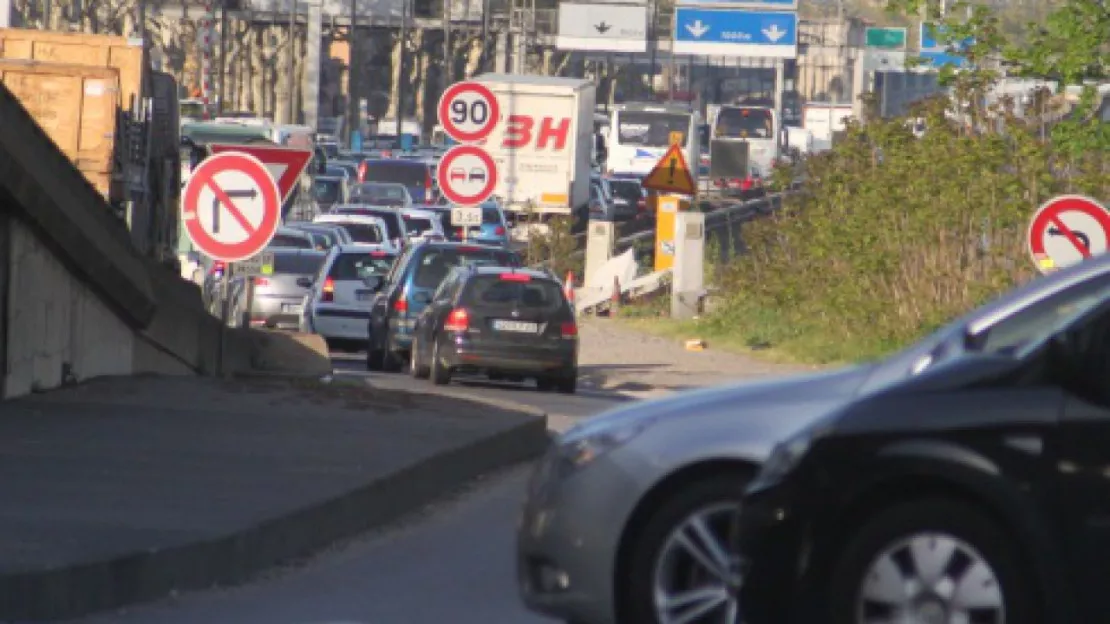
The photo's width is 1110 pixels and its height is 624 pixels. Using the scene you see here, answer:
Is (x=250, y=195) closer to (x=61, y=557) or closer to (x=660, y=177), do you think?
(x=61, y=557)

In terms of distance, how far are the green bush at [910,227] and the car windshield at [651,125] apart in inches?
1768

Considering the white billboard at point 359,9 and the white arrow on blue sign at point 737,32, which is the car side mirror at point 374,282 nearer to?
the white arrow on blue sign at point 737,32

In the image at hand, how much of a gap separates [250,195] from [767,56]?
6987 cm

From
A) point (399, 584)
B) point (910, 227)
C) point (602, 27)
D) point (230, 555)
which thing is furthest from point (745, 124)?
point (230, 555)

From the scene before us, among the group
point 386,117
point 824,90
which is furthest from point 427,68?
point 824,90

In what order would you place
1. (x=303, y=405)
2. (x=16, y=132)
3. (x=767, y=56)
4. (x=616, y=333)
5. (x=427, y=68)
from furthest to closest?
(x=427, y=68) → (x=767, y=56) → (x=616, y=333) → (x=303, y=405) → (x=16, y=132)

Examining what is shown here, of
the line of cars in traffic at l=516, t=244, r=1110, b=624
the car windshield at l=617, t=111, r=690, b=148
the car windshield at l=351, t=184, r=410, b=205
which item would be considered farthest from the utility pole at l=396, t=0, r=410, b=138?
the line of cars in traffic at l=516, t=244, r=1110, b=624

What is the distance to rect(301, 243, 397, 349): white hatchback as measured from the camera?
1243 inches

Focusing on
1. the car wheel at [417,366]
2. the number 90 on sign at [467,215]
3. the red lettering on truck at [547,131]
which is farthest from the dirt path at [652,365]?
the red lettering on truck at [547,131]

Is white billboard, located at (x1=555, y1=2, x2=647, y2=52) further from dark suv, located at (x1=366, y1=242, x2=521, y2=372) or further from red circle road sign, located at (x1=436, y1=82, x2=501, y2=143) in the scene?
dark suv, located at (x1=366, y1=242, x2=521, y2=372)

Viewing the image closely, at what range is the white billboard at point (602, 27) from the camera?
97.8 meters

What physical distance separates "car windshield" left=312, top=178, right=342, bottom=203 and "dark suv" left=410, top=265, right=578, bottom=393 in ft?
111

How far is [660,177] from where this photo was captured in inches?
1355

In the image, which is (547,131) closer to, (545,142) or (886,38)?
(545,142)
